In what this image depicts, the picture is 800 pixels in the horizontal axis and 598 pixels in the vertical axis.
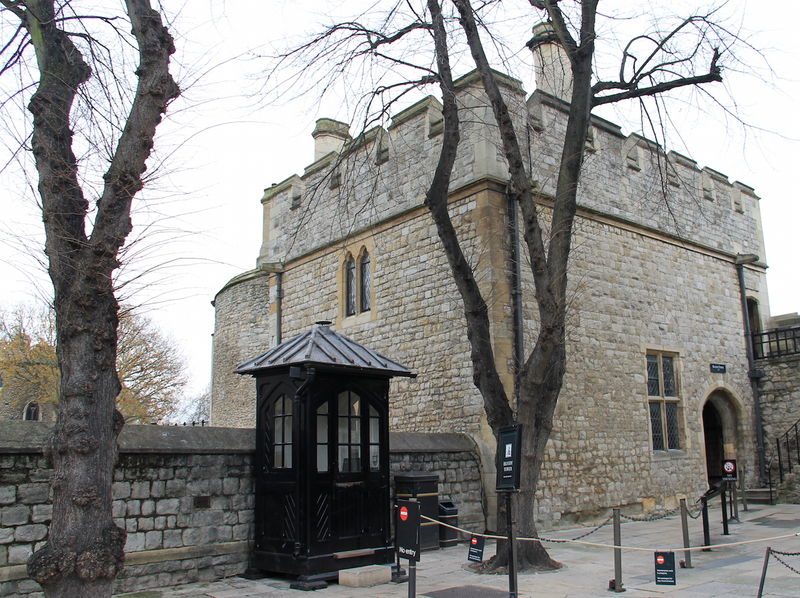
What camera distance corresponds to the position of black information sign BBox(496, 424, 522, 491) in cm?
657

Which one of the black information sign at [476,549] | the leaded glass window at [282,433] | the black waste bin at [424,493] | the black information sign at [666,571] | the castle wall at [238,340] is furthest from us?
the castle wall at [238,340]

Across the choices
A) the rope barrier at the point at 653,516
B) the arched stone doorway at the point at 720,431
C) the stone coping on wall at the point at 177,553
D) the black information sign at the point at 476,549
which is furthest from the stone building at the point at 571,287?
the stone coping on wall at the point at 177,553

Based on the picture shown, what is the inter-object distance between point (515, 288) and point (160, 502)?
626cm

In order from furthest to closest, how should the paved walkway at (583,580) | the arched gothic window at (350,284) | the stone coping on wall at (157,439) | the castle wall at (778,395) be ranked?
the castle wall at (778,395) → the arched gothic window at (350,284) → the paved walkway at (583,580) → the stone coping on wall at (157,439)

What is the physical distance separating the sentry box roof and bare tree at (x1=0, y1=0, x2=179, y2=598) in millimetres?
2877

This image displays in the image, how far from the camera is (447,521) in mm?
9859

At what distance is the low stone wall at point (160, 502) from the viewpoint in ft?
20.9

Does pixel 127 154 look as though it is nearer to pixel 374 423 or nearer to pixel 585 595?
pixel 374 423

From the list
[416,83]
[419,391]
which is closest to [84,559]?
[416,83]

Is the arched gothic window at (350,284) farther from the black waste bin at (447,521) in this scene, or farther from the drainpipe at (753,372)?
the drainpipe at (753,372)

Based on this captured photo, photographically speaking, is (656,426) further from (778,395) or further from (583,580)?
(583,580)

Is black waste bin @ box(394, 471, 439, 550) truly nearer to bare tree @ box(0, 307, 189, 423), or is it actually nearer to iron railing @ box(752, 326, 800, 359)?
iron railing @ box(752, 326, 800, 359)

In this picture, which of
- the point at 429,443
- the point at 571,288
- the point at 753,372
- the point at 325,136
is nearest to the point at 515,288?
the point at 571,288

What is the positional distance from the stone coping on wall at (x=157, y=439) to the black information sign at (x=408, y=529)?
239cm
